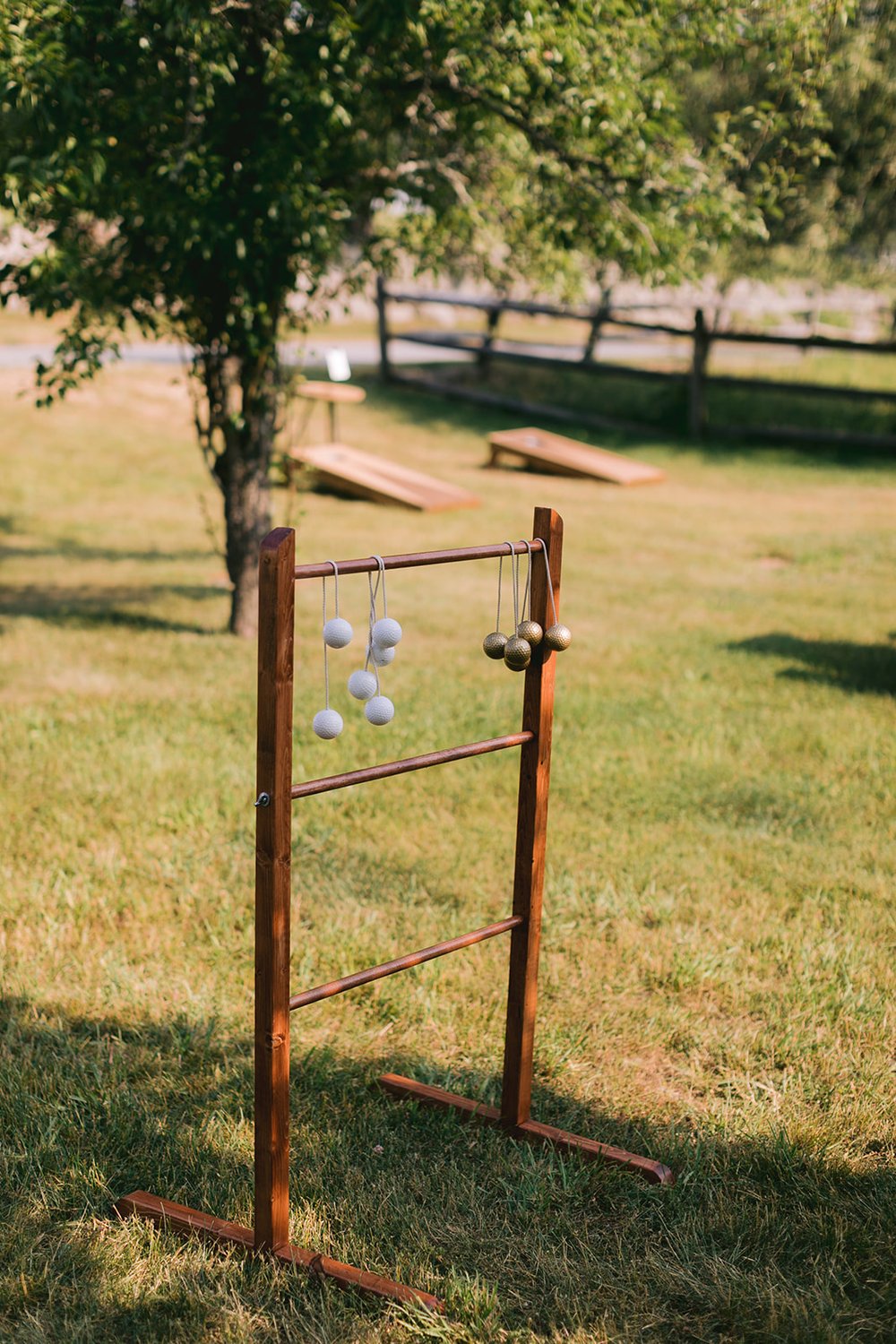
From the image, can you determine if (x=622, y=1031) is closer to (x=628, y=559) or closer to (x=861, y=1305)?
(x=861, y=1305)

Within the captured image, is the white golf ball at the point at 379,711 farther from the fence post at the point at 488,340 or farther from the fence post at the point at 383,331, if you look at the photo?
the fence post at the point at 383,331

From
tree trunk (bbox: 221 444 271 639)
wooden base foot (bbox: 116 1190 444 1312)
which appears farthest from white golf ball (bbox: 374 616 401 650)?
tree trunk (bbox: 221 444 271 639)

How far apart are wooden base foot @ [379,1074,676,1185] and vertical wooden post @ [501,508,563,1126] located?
1.8 inches

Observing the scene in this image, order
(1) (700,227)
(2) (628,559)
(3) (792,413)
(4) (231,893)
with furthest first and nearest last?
(3) (792,413), (2) (628,559), (1) (700,227), (4) (231,893)

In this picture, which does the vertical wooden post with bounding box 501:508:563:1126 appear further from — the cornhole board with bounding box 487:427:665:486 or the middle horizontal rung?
the cornhole board with bounding box 487:427:665:486

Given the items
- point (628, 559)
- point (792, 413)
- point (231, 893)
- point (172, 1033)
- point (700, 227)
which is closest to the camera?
point (172, 1033)

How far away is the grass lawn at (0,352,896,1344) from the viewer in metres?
2.54

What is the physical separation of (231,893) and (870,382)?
1935 cm

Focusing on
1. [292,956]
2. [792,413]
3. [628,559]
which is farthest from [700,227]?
[792,413]

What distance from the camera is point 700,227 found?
6.70m

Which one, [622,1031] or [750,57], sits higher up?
[750,57]

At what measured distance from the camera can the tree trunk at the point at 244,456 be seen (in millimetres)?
6852

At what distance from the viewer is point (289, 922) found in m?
2.45

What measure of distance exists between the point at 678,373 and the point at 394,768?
49.7 feet
